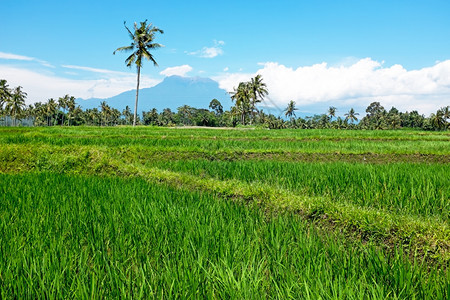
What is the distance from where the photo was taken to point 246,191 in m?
4.32

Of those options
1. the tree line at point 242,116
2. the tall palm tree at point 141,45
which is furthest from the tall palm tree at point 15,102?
the tall palm tree at point 141,45

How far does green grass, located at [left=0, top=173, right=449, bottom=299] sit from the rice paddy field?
12 mm

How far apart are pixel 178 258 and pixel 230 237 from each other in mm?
484

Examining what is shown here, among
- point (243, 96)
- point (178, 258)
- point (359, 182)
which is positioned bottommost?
point (178, 258)

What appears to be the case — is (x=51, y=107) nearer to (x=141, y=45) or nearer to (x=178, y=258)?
(x=141, y=45)

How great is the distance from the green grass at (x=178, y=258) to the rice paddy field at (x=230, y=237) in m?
0.01

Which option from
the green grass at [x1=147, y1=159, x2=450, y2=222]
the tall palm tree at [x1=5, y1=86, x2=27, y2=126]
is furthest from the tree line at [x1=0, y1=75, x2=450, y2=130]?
the green grass at [x1=147, y1=159, x2=450, y2=222]

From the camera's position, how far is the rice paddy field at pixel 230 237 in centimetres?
155

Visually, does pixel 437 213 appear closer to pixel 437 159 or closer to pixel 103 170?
pixel 103 170

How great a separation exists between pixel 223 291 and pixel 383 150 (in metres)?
10.5

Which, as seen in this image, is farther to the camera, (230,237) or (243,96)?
(243,96)

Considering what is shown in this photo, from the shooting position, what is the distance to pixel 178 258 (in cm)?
190

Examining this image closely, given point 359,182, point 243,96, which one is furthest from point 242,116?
point 359,182

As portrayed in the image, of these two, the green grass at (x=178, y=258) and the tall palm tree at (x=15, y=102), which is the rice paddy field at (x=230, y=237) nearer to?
the green grass at (x=178, y=258)
